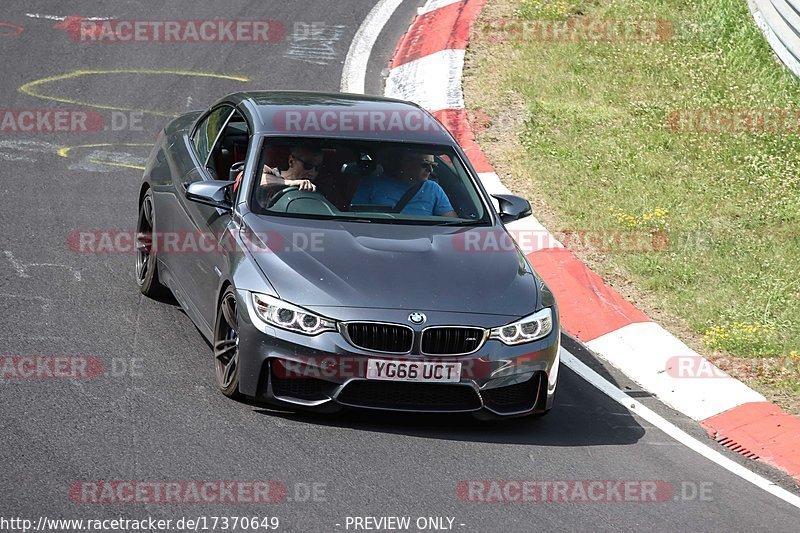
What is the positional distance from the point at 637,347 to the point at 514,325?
217 centimetres

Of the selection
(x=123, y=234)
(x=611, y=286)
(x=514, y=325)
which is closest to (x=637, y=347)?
(x=611, y=286)

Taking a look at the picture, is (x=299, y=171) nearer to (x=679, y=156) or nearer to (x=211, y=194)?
(x=211, y=194)

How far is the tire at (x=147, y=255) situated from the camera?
8.80 m

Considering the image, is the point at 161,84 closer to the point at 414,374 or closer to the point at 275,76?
the point at 275,76

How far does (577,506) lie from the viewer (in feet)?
20.6

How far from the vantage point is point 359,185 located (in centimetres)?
805

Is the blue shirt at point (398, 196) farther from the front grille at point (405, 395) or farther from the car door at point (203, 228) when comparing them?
the front grille at point (405, 395)

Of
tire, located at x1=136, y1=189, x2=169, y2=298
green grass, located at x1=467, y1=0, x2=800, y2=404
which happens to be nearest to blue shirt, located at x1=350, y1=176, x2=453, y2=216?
tire, located at x1=136, y1=189, x2=169, y2=298

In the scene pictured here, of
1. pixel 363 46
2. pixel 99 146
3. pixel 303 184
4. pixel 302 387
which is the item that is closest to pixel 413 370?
pixel 302 387

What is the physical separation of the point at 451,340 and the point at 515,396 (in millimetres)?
561

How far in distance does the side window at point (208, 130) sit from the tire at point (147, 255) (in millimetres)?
523

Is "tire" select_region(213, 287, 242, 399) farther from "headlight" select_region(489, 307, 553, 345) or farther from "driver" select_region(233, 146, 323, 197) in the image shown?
"headlight" select_region(489, 307, 553, 345)

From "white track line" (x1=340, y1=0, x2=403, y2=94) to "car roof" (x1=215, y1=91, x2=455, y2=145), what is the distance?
455cm

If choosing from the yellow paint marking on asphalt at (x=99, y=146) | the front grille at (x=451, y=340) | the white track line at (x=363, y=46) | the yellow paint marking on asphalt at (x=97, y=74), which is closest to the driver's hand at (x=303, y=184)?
the front grille at (x=451, y=340)
